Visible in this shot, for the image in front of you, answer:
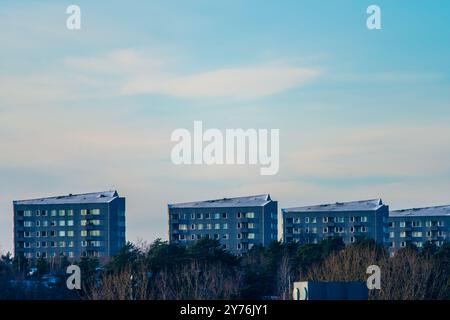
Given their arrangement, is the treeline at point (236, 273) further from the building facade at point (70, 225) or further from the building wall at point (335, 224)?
the building wall at point (335, 224)

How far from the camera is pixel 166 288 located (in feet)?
222

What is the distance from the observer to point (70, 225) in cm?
13512

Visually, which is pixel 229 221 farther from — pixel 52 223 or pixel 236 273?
pixel 236 273

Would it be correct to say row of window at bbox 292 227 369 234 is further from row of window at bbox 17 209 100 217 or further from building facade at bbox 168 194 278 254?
row of window at bbox 17 209 100 217

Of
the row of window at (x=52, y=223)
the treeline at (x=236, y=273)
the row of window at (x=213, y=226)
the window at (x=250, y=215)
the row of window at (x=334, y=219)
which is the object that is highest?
the window at (x=250, y=215)

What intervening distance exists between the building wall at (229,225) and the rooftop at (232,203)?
0.44 metres

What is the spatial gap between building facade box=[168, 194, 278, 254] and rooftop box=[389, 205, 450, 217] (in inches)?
928

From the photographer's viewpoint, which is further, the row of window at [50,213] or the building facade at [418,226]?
the building facade at [418,226]

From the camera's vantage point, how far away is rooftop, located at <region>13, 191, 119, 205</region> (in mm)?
132750

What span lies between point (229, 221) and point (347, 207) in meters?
14.4

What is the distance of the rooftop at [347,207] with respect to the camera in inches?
5640

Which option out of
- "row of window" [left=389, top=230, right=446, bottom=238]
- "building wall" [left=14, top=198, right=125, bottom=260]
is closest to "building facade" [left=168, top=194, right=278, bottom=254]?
"building wall" [left=14, top=198, right=125, bottom=260]

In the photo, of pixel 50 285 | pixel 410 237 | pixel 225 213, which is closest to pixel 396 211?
pixel 410 237

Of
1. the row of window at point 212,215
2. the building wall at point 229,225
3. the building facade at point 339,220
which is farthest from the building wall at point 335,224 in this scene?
the row of window at point 212,215
